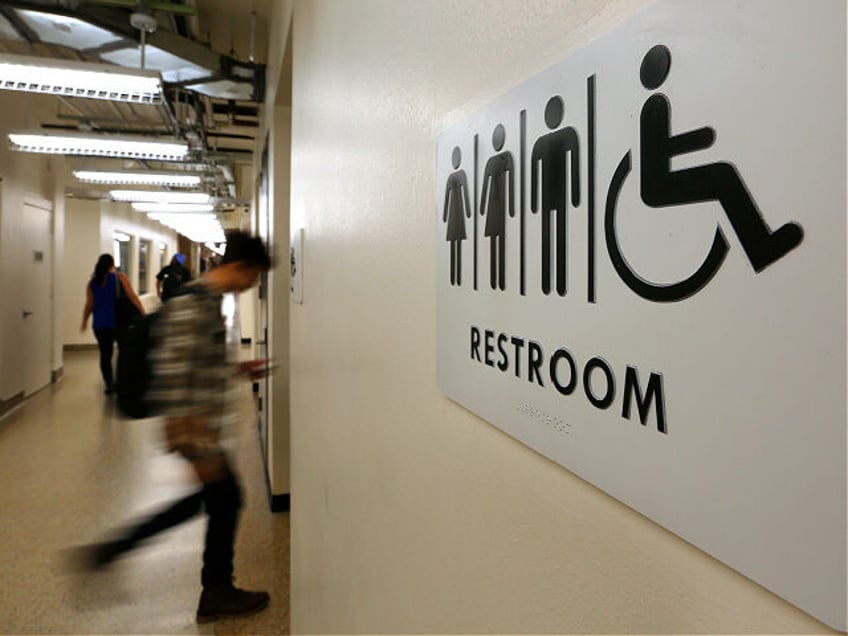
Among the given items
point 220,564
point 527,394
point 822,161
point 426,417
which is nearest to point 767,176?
point 822,161

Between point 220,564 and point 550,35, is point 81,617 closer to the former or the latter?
point 220,564

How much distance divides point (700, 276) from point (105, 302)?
24.5 ft

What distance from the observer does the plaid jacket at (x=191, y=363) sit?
199 cm

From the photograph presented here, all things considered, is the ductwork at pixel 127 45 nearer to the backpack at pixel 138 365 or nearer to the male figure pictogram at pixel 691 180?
the backpack at pixel 138 365

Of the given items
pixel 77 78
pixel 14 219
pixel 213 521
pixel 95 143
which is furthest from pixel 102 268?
pixel 213 521

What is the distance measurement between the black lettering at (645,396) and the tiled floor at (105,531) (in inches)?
97.7

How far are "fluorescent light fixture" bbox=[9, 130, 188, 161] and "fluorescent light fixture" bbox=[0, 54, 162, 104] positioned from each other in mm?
1006

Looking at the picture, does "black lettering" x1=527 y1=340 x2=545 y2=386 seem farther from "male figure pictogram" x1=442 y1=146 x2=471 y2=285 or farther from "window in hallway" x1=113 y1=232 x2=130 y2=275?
"window in hallway" x1=113 y1=232 x2=130 y2=275

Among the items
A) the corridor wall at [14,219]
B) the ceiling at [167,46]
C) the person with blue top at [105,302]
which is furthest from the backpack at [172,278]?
the ceiling at [167,46]

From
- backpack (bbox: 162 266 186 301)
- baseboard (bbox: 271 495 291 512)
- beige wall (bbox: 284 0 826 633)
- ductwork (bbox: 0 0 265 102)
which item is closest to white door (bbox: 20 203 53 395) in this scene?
backpack (bbox: 162 266 186 301)

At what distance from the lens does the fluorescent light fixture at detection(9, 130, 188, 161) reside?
12.3 feet

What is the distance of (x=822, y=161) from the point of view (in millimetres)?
247

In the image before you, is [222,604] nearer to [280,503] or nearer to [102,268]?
[280,503]

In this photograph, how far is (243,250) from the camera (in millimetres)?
2281
